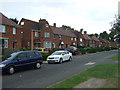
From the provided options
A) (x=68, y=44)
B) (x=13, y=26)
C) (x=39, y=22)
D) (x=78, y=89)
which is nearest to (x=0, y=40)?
(x=13, y=26)

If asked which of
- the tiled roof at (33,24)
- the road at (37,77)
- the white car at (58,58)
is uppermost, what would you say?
the tiled roof at (33,24)

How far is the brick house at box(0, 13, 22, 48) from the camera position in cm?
3062

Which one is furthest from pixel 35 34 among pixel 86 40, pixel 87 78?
pixel 86 40

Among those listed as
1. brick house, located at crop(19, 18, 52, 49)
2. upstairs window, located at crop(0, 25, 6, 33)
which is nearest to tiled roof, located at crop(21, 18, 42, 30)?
brick house, located at crop(19, 18, 52, 49)

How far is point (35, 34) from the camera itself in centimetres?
4338

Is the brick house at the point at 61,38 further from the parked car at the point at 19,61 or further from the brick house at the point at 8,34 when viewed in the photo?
the parked car at the point at 19,61

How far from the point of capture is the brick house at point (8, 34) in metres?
30.6

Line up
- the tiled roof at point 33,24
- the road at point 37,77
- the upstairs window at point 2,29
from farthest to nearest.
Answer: the tiled roof at point 33,24, the upstairs window at point 2,29, the road at point 37,77

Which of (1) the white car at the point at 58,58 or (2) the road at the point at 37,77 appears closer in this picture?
(2) the road at the point at 37,77

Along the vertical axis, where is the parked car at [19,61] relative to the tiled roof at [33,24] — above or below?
below

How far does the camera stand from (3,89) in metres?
7.29

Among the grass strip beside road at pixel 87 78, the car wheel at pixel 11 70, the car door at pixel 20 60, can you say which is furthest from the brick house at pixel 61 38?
the grass strip beside road at pixel 87 78

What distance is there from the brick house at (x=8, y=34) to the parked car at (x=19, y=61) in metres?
18.0

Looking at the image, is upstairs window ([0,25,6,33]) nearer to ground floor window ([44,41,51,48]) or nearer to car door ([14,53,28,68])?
ground floor window ([44,41,51,48])
